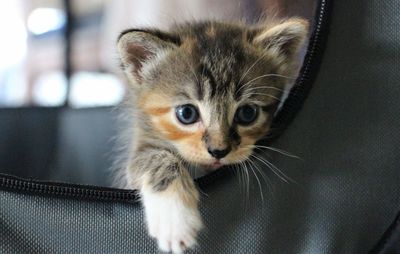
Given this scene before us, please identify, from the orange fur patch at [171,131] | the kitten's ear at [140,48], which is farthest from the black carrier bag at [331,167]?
the kitten's ear at [140,48]

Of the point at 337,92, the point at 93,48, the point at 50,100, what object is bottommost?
the point at 50,100

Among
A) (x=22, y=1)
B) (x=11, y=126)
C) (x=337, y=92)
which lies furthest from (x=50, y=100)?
(x=337, y=92)

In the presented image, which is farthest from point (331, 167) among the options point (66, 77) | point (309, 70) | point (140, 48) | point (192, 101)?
point (66, 77)

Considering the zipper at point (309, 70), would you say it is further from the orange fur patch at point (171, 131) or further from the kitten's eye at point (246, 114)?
the orange fur patch at point (171, 131)

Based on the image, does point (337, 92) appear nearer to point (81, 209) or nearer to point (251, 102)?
point (251, 102)

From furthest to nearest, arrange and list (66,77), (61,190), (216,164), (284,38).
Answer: (66,77) < (284,38) < (216,164) < (61,190)

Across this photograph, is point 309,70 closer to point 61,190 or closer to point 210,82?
point 210,82

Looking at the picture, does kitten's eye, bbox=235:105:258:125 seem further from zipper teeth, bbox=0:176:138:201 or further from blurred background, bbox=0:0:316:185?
blurred background, bbox=0:0:316:185
